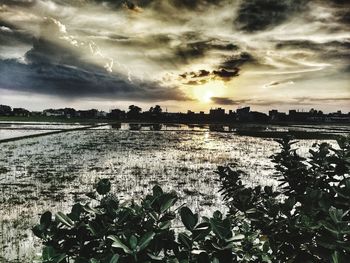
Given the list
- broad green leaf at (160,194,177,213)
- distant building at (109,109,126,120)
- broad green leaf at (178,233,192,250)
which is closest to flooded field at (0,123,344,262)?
broad green leaf at (160,194,177,213)

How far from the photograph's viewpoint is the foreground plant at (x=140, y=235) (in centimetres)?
159

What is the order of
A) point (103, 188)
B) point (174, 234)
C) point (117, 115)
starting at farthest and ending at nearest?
point (117, 115) → point (103, 188) → point (174, 234)

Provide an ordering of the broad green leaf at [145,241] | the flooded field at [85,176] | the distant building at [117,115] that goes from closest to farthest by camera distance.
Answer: the broad green leaf at [145,241] → the flooded field at [85,176] → the distant building at [117,115]

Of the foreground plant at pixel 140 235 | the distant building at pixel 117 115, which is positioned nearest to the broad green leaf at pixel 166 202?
the foreground plant at pixel 140 235

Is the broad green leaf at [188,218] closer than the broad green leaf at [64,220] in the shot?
Yes

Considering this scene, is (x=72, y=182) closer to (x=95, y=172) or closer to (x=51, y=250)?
(x=95, y=172)

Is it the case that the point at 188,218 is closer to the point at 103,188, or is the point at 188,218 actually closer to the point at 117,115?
the point at 103,188

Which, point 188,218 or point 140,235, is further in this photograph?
point 140,235

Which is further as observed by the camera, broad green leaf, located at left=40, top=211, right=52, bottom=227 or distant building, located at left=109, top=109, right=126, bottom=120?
distant building, located at left=109, top=109, right=126, bottom=120

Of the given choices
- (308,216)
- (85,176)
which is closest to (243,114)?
(85,176)

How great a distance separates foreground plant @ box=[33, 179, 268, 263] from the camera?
5.22 ft

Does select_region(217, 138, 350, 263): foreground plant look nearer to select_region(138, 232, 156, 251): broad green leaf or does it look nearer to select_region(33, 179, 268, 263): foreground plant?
select_region(33, 179, 268, 263): foreground plant

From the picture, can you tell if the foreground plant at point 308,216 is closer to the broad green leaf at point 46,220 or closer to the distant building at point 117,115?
the broad green leaf at point 46,220

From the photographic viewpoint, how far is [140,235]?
1864mm
